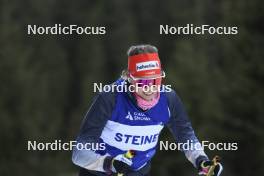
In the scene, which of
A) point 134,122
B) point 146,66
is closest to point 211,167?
point 134,122

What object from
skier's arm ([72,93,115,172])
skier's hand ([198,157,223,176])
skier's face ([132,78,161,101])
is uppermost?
skier's face ([132,78,161,101])

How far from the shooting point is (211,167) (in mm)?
4469

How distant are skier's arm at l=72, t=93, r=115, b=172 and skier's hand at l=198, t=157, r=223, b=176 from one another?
734 millimetres

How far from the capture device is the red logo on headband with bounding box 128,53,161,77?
4.48 metres

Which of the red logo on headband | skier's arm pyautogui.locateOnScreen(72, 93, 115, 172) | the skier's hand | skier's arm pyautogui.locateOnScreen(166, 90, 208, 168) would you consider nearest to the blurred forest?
skier's arm pyautogui.locateOnScreen(166, 90, 208, 168)

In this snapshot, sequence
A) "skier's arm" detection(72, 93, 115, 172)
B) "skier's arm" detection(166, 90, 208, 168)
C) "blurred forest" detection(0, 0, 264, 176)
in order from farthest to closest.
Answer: "blurred forest" detection(0, 0, 264, 176) < "skier's arm" detection(166, 90, 208, 168) < "skier's arm" detection(72, 93, 115, 172)

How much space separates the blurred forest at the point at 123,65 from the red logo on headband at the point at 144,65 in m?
12.5

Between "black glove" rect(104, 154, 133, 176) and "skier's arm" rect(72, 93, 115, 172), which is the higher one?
"skier's arm" rect(72, 93, 115, 172)

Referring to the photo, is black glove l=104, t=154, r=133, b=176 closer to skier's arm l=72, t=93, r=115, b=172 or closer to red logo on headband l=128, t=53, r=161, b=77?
skier's arm l=72, t=93, r=115, b=172

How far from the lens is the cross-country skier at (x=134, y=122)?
174 inches

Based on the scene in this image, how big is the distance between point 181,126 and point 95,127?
0.73m
